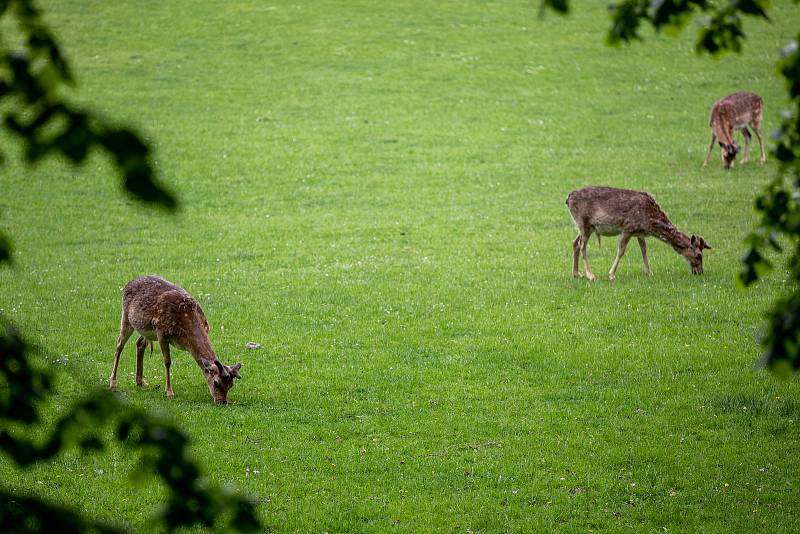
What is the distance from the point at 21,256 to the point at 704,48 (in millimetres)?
20459

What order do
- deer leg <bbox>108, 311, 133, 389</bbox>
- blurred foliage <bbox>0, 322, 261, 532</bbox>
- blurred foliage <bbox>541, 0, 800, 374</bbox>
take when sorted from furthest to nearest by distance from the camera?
deer leg <bbox>108, 311, 133, 389</bbox>, blurred foliage <bbox>541, 0, 800, 374</bbox>, blurred foliage <bbox>0, 322, 261, 532</bbox>

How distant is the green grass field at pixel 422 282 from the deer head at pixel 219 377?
23cm

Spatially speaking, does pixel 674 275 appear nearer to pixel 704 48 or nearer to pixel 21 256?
pixel 704 48

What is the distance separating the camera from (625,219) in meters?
18.3

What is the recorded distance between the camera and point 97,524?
3766 millimetres

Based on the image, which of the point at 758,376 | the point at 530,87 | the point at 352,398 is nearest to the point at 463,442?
the point at 352,398

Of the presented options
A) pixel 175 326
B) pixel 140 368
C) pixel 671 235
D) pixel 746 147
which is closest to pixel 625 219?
pixel 671 235

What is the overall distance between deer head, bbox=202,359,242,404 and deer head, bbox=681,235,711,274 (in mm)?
10470

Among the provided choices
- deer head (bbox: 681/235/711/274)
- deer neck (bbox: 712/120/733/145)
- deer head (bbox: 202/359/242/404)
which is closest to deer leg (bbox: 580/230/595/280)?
deer head (bbox: 681/235/711/274)

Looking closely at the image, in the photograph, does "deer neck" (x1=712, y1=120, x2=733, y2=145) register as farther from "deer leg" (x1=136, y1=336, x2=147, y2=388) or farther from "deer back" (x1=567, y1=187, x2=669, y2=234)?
"deer leg" (x1=136, y1=336, x2=147, y2=388)

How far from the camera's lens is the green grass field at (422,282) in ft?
33.8

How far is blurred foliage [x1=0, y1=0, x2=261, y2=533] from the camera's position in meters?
3.23

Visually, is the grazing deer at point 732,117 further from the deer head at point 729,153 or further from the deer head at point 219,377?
the deer head at point 219,377

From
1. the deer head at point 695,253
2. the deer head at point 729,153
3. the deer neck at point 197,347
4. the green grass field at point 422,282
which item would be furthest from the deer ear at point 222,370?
the deer head at point 729,153
